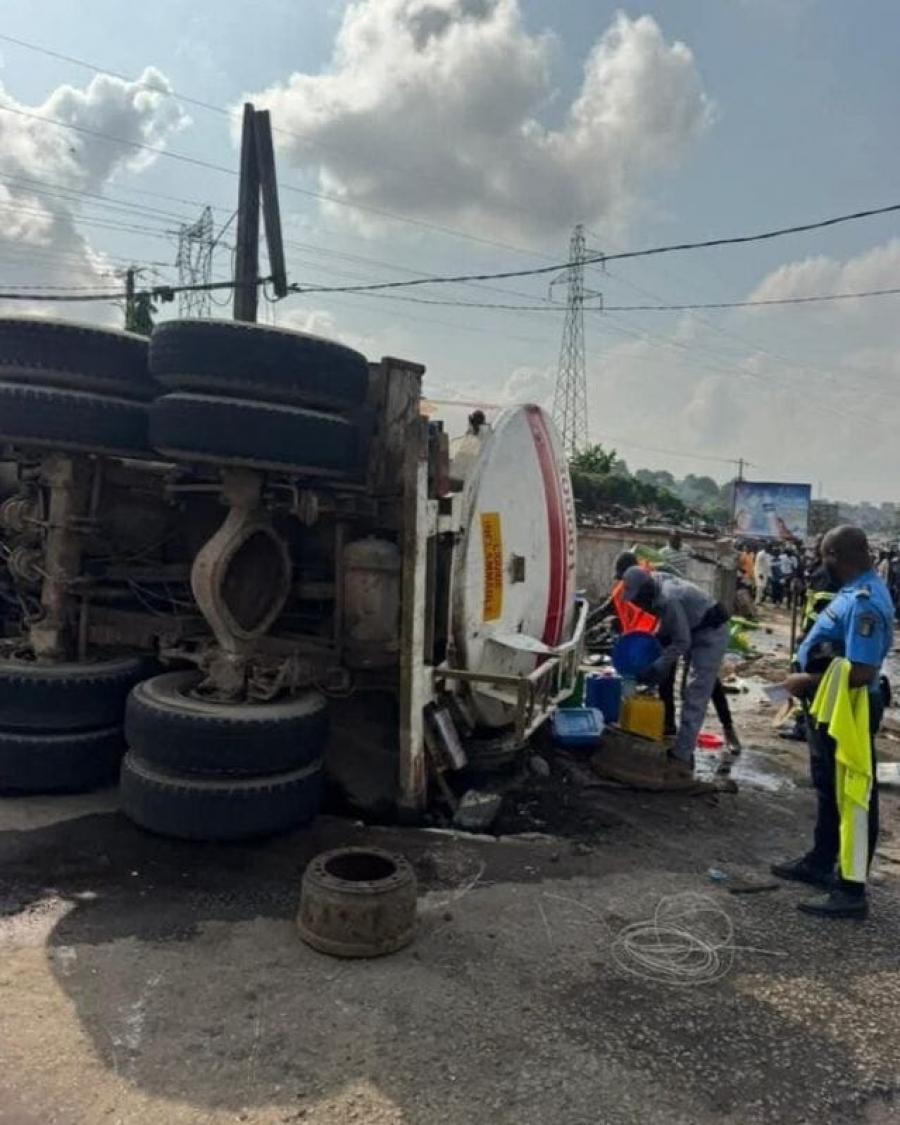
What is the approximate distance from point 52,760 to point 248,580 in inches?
50.9

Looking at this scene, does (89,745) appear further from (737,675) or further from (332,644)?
(737,675)

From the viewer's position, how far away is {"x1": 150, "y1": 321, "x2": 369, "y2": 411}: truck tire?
399cm

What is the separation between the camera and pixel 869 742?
3.89m

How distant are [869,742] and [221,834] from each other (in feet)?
9.33

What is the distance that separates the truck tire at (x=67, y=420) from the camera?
4.32 meters

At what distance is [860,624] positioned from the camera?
12.8 feet

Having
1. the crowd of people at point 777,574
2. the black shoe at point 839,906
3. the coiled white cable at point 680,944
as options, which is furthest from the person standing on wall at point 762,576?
the coiled white cable at point 680,944

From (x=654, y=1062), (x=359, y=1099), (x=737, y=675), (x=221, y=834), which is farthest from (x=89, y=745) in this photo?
(x=737, y=675)

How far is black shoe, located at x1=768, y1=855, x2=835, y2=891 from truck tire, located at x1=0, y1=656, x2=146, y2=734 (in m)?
3.36

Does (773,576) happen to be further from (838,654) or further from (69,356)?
(69,356)

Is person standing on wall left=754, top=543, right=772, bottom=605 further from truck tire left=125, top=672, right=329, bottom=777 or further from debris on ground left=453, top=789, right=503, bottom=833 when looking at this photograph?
truck tire left=125, top=672, right=329, bottom=777

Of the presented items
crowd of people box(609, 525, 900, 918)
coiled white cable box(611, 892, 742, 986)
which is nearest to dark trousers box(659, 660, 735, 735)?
crowd of people box(609, 525, 900, 918)

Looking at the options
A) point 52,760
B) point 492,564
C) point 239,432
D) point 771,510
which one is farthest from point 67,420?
point 771,510

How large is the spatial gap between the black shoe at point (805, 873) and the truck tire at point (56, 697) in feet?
11.0
